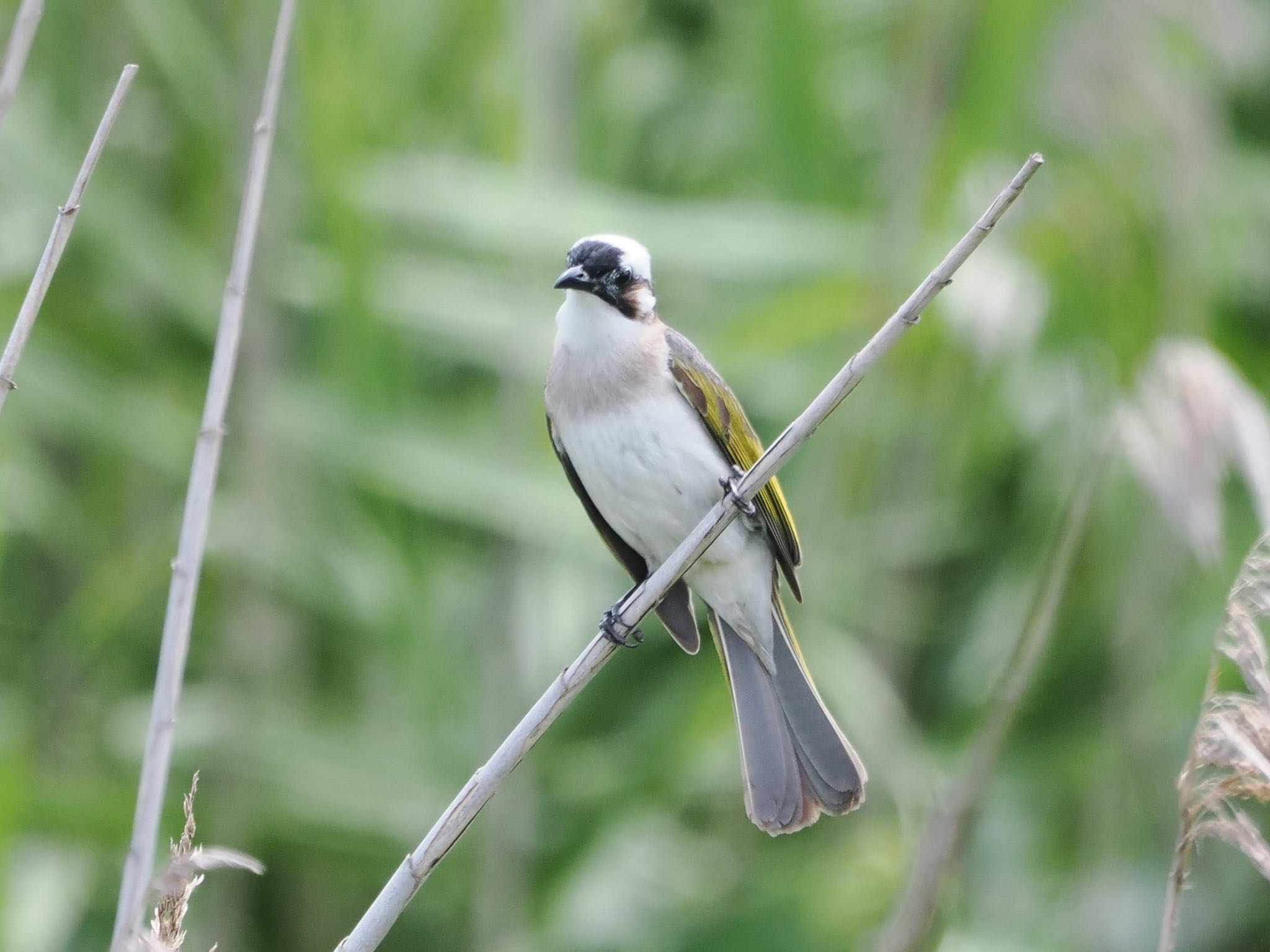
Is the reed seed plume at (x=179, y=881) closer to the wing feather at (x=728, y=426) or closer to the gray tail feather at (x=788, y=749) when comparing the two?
the gray tail feather at (x=788, y=749)

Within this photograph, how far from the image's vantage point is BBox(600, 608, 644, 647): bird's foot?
2.29m

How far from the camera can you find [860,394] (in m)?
3.78

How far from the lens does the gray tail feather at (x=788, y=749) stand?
265cm

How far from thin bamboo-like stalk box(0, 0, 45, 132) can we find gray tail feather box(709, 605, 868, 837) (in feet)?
5.20

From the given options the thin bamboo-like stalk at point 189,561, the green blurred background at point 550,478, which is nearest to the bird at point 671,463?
the green blurred background at point 550,478

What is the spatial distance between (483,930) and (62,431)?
1854 millimetres

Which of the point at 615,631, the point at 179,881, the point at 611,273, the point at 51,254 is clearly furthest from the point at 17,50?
the point at 611,273

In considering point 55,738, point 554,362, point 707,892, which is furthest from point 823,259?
point 55,738

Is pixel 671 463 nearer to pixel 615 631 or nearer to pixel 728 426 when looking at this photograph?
pixel 728 426

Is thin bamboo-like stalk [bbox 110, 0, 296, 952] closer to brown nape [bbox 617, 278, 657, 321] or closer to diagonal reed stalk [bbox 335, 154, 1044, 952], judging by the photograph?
diagonal reed stalk [bbox 335, 154, 1044, 952]

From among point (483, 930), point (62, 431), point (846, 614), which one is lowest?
point (483, 930)

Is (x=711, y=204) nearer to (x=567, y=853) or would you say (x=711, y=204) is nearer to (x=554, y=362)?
(x=554, y=362)

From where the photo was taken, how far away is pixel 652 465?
302 centimetres

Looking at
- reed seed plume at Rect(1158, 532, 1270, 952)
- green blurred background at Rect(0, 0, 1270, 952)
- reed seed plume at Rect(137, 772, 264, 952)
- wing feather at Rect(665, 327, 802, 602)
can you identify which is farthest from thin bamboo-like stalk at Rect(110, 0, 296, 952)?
green blurred background at Rect(0, 0, 1270, 952)
